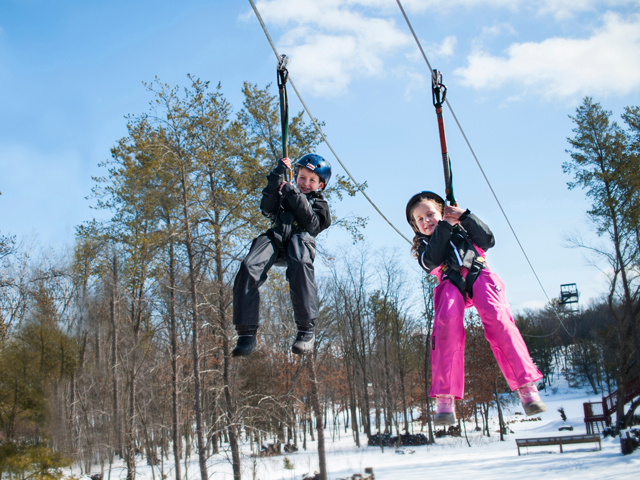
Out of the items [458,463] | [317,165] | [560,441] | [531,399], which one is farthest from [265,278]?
[560,441]

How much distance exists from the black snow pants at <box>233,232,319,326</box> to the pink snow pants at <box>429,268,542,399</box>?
42.1 inches

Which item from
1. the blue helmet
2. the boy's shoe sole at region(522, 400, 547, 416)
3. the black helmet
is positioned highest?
the blue helmet

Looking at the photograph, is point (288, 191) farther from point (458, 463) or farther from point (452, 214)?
point (458, 463)

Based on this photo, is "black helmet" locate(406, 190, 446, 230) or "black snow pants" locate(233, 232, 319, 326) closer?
"black snow pants" locate(233, 232, 319, 326)

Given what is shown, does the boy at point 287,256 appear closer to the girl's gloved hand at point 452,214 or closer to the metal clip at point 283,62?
the metal clip at point 283,62

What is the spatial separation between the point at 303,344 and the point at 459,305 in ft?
4.27

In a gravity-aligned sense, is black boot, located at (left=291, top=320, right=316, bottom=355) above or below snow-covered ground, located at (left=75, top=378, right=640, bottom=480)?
above

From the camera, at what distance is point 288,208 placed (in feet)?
14.0

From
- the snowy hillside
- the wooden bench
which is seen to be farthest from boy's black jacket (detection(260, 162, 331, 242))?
the wooden bench

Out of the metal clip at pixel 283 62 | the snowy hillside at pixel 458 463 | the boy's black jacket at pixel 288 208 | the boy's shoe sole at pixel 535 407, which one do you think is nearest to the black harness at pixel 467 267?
the boy's shoe sole at pixel 535 407

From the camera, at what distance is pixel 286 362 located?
29859mm

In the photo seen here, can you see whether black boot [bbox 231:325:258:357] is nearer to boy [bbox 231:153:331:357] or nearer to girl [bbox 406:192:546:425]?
boy [bbox 231:153:331:357]

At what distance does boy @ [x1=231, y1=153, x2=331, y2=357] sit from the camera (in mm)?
3797

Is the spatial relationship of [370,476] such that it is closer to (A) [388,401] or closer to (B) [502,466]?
(B) [502,466]
